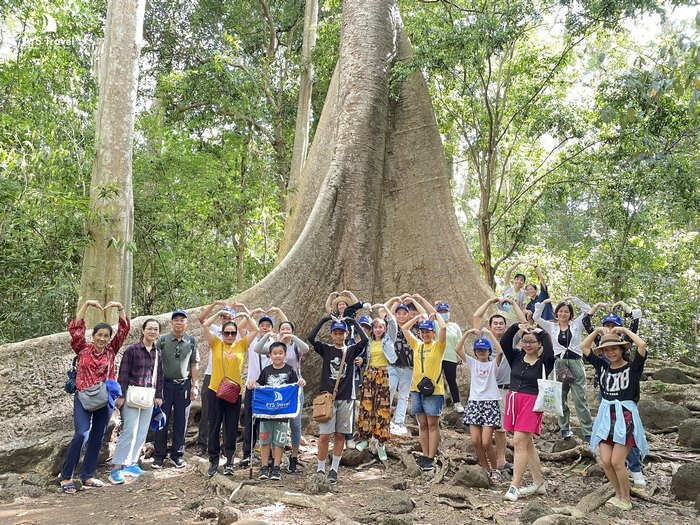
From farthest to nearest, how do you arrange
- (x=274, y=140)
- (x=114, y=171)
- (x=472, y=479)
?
(x=274, y=140) → (x=114, y=171) → (x=472, y=479)

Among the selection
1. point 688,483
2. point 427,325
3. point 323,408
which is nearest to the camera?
point 688,483

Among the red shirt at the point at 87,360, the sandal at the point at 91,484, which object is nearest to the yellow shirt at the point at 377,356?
the red shirt at the point at 87,360

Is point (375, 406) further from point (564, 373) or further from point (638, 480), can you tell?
point (638, 480)

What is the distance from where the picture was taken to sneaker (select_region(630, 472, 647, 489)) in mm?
5051

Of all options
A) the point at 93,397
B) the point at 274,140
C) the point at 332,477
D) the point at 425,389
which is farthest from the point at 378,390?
the point at 274,140

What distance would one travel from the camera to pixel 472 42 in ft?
28.4

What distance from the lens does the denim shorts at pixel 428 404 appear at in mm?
5480

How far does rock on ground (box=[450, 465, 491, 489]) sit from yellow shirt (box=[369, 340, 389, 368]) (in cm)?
153

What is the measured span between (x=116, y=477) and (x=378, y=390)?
8.46 feet

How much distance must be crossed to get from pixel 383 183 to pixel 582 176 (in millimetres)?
4738

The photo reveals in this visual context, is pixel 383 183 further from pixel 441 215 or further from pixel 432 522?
pixel 432 522

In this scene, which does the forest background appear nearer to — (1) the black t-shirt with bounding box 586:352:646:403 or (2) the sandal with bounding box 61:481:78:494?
(1) the black t-shirt with bounding box 586:352:646:403

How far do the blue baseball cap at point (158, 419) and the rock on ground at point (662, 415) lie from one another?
5.62m

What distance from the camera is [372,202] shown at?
8602mm
